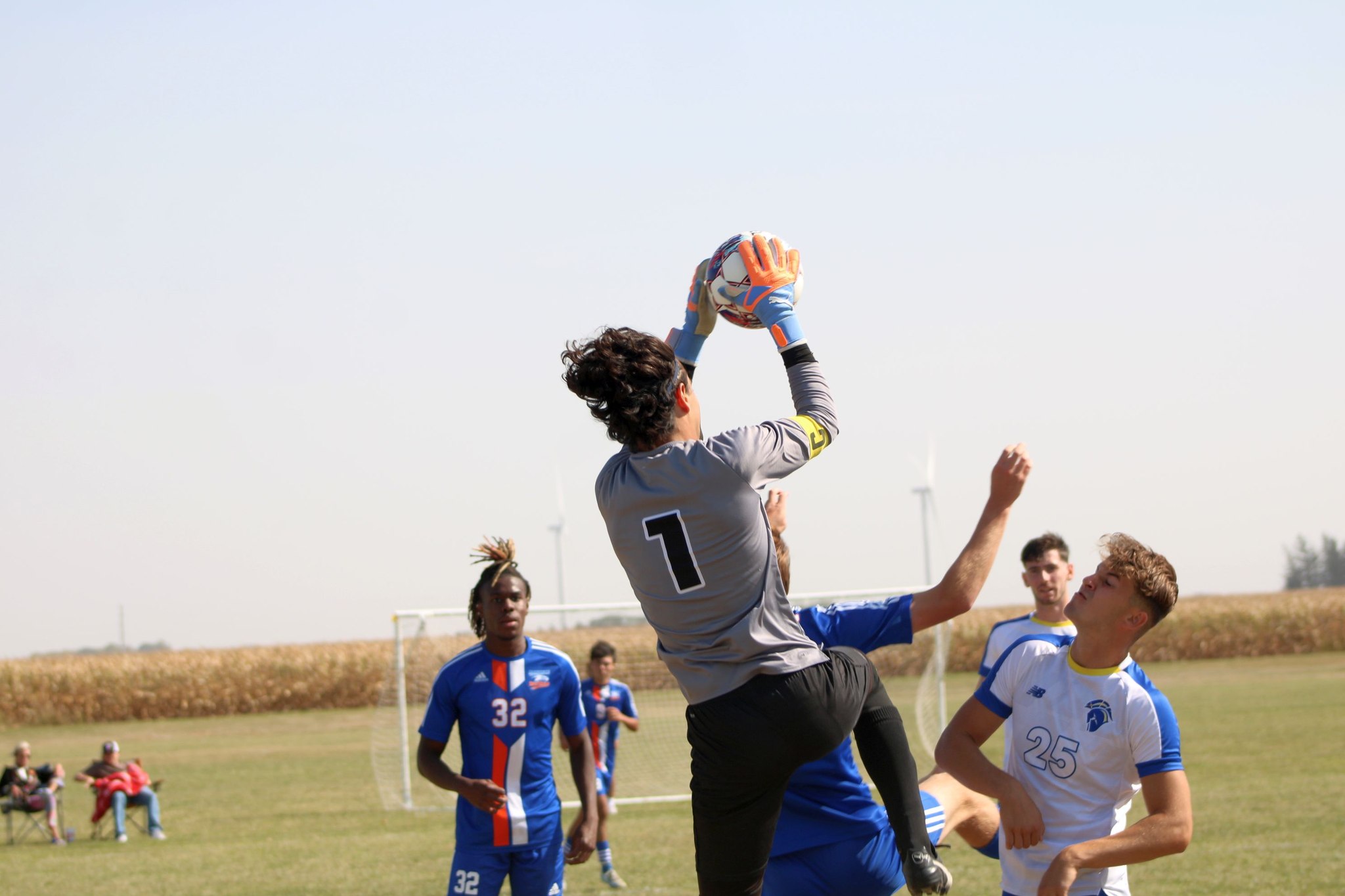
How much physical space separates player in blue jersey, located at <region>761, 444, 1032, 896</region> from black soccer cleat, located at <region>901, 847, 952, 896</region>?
170 millimetres

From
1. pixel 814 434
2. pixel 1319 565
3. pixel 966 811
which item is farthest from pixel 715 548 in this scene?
pixel 1319 565

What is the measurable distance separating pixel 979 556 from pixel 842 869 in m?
1.14

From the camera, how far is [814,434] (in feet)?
12.4

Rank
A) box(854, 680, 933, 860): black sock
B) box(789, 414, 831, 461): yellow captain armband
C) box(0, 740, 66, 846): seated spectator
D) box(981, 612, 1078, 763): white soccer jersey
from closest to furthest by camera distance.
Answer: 1. box(789, 414, 831, 461): yellow captain armband
2. box(854, 680, 933, 860): black sock
3. box(981, 612, 1078, 763): white soccer jersey
4. box(0, 740, 66, 846): seated spectator

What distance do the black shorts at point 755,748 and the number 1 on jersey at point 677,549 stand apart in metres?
0.32

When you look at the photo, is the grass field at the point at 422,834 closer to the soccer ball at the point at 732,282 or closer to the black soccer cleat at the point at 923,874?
the black soccer cleat at the point at 923,874

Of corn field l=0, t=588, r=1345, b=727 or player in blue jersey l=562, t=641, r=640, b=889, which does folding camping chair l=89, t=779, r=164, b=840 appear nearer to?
player in blue jersey l=562, t=641, r=640, b=889

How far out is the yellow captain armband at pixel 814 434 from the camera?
12.3ft

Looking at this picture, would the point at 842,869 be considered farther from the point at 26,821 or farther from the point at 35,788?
the point at 26,821

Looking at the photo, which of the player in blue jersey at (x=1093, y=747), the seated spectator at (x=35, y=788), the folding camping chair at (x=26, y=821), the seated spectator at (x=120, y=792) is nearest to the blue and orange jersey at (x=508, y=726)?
the player in blue jersey at (x=1093, y=747)

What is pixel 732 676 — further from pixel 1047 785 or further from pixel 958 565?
pixel 1047 785

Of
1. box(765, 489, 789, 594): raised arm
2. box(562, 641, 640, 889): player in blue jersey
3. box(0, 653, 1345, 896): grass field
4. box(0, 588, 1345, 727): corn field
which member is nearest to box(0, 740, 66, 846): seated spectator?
box(0, 653, 1345, 896): grass field

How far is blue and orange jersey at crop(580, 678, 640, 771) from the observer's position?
554 inches

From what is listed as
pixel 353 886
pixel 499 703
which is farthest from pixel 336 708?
pixel 499 703
